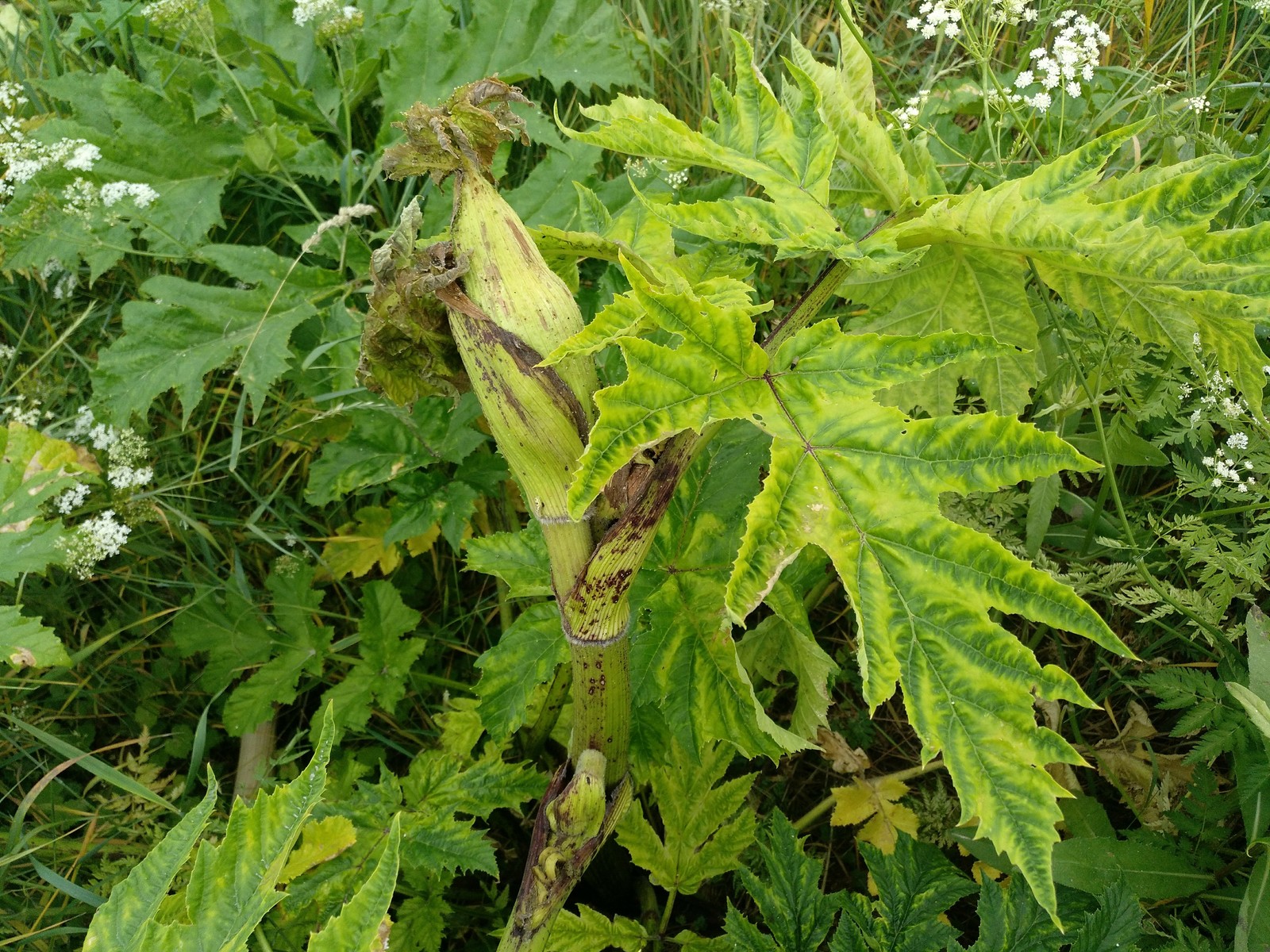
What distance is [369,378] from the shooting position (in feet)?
4.92

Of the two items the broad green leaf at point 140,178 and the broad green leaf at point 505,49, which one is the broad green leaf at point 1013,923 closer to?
the broad green leaf at point 505,49

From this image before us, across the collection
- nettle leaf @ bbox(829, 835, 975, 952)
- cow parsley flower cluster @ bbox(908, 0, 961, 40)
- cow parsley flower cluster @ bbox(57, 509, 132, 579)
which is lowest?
cow parsley flower cluster @ bbox(57, 509, 132, 579)

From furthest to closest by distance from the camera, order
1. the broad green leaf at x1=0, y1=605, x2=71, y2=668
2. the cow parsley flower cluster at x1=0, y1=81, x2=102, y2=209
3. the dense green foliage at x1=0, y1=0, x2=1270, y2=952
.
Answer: the cow parsley flower cluster at x1=0, y1=81, x2=102, y2=209, the broad green leaf at x1=0, y1=605, x2=71, y2=668, the dense green foliage at x1=0, y1=0, x2=1270, y2=952

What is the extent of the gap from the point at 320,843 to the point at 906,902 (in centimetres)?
110

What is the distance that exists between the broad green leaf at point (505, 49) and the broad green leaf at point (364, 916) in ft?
7.30

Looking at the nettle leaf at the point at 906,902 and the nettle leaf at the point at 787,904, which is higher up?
the nettle leaf at the point at 906,902

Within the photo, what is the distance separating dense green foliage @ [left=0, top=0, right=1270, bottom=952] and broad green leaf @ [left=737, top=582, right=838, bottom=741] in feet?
0.04

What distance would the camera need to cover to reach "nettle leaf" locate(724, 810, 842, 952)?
167cm

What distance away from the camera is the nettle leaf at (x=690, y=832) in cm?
194

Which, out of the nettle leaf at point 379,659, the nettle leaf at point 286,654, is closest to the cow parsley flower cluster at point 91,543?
the nettle leaf at point 286,654

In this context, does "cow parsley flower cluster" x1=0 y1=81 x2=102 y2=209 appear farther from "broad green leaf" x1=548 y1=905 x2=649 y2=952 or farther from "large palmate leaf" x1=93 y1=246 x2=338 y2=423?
"broad green leaf" x1=548 y1=905 x2=649 y2=952

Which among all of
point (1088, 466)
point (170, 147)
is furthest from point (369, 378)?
point (170, 147)

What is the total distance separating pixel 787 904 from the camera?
1714mm

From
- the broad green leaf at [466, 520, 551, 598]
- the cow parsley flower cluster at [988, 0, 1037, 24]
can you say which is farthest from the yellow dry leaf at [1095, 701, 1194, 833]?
the cow parsley flower cluster at [988, 0, 1037, 24]
